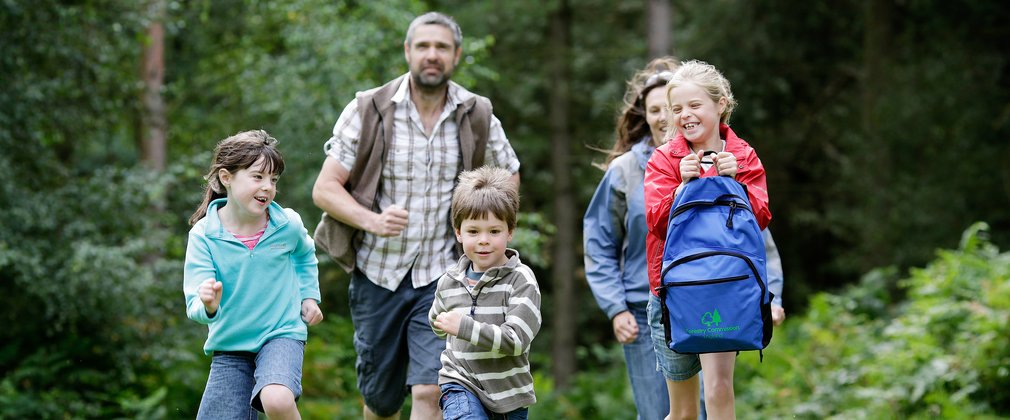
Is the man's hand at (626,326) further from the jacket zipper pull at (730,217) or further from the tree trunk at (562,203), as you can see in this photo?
the tree trunk at (562,203)

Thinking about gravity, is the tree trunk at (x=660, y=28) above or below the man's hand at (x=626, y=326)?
above

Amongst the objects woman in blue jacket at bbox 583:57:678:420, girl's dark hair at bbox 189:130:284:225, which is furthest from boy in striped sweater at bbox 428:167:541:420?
woman in blue jacket at bbox 583:57:678:420

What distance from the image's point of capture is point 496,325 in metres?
3.88

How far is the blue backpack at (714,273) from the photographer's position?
371cm

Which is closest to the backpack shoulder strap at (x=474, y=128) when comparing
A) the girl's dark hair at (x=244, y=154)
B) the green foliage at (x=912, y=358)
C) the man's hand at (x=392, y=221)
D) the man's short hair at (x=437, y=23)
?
the man's short hair at (x=437, y=23)

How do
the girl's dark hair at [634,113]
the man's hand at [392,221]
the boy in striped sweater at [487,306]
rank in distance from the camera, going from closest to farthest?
the boy in striped sweater at [487,306] < the man's hand at [392,221] < the girl's dark hair at [634,113]

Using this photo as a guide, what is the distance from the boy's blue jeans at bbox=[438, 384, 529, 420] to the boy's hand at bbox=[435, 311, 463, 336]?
11.9 inches

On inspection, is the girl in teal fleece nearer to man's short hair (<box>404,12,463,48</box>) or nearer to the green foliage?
man's short hair (<box>404,12,463,48</box>)

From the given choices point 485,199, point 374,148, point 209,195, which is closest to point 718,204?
point 485,199

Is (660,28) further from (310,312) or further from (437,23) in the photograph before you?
(310,312)

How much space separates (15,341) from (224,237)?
6945 millimetres

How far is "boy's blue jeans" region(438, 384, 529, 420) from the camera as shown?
3.89m

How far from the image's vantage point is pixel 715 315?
3.71 metres

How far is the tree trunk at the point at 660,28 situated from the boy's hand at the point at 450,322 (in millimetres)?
12962
